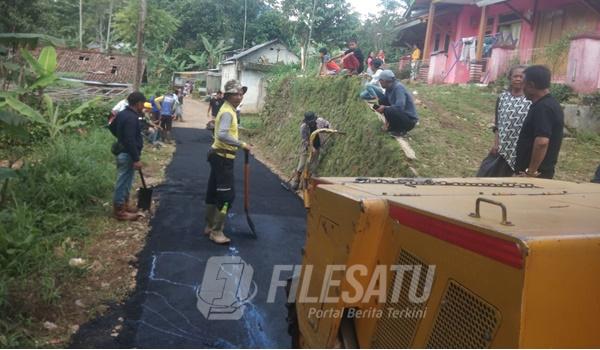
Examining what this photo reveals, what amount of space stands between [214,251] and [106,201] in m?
2.38

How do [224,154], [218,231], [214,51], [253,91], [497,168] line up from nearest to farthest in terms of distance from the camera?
1. [497,168]
2. [224,154]
3. [218,231]
4. [253,91]
5. [214,51]

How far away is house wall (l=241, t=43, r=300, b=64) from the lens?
30.2m

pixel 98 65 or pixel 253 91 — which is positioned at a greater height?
pixel 98 65

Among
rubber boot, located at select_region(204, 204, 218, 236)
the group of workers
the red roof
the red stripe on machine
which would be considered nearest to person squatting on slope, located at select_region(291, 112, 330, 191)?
the group of workers

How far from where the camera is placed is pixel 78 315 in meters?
3.65

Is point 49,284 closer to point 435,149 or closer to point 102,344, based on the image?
point 102,344

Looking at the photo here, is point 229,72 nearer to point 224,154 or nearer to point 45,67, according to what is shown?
point 45,67

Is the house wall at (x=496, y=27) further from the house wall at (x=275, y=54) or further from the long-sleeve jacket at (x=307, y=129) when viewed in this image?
the house wall at (x=275, y=54)

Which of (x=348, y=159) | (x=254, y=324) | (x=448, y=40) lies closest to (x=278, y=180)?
(x=348, y=159)

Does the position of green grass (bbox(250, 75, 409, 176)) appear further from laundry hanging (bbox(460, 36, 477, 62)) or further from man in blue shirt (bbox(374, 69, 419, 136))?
laundry hanging (bbox(460, 36, 477, 62))

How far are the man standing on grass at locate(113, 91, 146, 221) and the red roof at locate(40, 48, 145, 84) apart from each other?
17.6 meters

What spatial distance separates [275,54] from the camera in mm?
31359

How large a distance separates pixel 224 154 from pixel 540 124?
122 inches

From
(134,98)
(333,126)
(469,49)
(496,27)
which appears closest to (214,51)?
(469,49)
